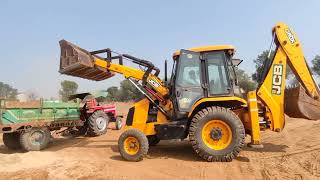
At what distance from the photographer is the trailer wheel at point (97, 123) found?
49.3 ft

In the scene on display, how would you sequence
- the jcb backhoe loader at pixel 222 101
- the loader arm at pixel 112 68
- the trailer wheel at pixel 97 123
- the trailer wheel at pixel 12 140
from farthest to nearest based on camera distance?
the trailer wheel at pixel 97 123 → the trailer wheel at pixel 12 140 → the loader arm at pixel 112 68 → the jcb backhoe loader at pixel 222 101

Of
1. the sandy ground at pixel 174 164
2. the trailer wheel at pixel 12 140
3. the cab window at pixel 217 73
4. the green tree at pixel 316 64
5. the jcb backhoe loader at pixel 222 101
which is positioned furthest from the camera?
the green tree at pixel 316 64

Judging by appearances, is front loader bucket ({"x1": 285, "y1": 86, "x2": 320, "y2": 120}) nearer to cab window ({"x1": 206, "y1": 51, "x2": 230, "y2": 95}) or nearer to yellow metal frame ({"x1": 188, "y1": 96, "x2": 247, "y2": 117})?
yellow metal frame ({"x1": 188, "y1": 96, "x2": 247, "y2": 117})


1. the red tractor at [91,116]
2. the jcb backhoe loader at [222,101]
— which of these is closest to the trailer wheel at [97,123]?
the red tractor at [91,116]

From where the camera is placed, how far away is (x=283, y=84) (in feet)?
30.0

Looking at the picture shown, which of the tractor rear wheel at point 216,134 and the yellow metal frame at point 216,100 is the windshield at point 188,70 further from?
the tractor rear wheel at point 216,134

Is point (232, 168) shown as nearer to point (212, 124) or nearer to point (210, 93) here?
point (212, 124)

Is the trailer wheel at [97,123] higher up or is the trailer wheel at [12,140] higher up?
the trailer wheel at [97,123]

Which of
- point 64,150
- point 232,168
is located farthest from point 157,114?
point 64,150

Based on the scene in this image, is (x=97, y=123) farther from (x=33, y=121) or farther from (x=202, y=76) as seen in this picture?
(x=202, y=76)

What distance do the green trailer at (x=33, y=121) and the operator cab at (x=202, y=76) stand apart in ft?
17.6

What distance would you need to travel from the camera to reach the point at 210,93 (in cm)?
899

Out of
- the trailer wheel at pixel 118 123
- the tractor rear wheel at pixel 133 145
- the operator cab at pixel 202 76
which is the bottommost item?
the tractor rear wheel at pixel 133 145

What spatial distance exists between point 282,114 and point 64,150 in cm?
668
